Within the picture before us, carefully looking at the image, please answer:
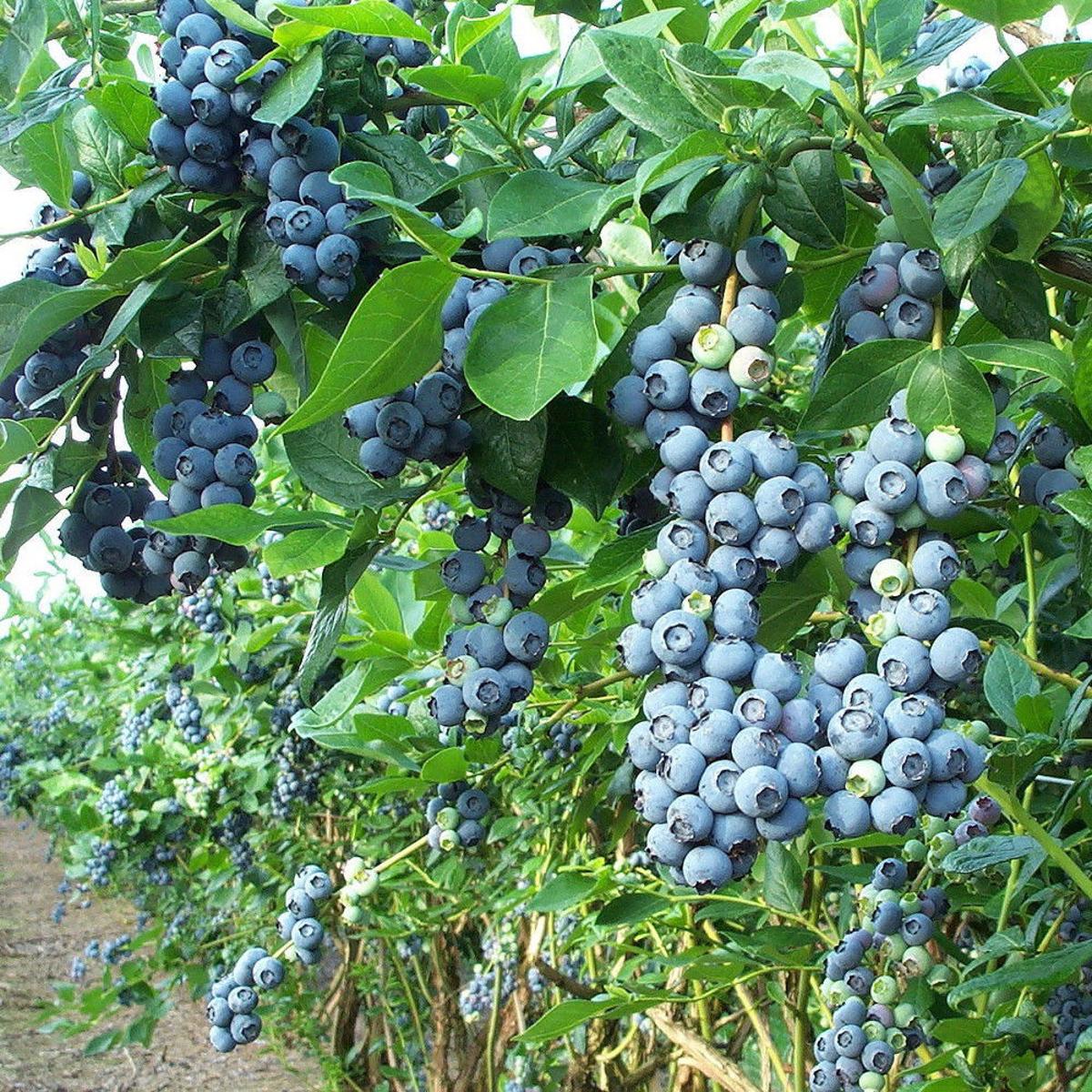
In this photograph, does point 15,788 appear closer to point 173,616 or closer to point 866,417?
point 173,616

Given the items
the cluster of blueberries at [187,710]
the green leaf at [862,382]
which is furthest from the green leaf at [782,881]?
the cluster of blueberries at [187,710]

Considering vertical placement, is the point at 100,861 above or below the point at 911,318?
below

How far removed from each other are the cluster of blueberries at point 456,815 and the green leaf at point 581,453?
803 millimetres

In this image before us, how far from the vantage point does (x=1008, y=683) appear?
103 cm

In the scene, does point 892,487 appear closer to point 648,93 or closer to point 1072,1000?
point 648,93

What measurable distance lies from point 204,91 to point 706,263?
31cm

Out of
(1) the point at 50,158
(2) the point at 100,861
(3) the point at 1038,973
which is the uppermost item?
(1) the point at 50,158

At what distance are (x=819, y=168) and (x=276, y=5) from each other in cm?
31

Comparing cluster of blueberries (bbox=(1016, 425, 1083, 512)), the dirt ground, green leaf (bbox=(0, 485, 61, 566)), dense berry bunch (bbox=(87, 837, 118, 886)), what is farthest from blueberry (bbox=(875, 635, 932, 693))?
the dirt ground

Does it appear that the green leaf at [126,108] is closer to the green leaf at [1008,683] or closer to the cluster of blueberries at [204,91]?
the cluster of blueberries at [204,91]

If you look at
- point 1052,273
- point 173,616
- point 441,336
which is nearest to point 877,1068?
point 1052,273

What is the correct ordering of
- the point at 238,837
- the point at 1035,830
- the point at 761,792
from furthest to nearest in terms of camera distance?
the point at 238,837
the point at 1035,830
the point at 761,792

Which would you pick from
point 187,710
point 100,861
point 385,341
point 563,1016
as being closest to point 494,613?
point 385,341

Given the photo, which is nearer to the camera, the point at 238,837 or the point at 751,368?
the point at 751,368
